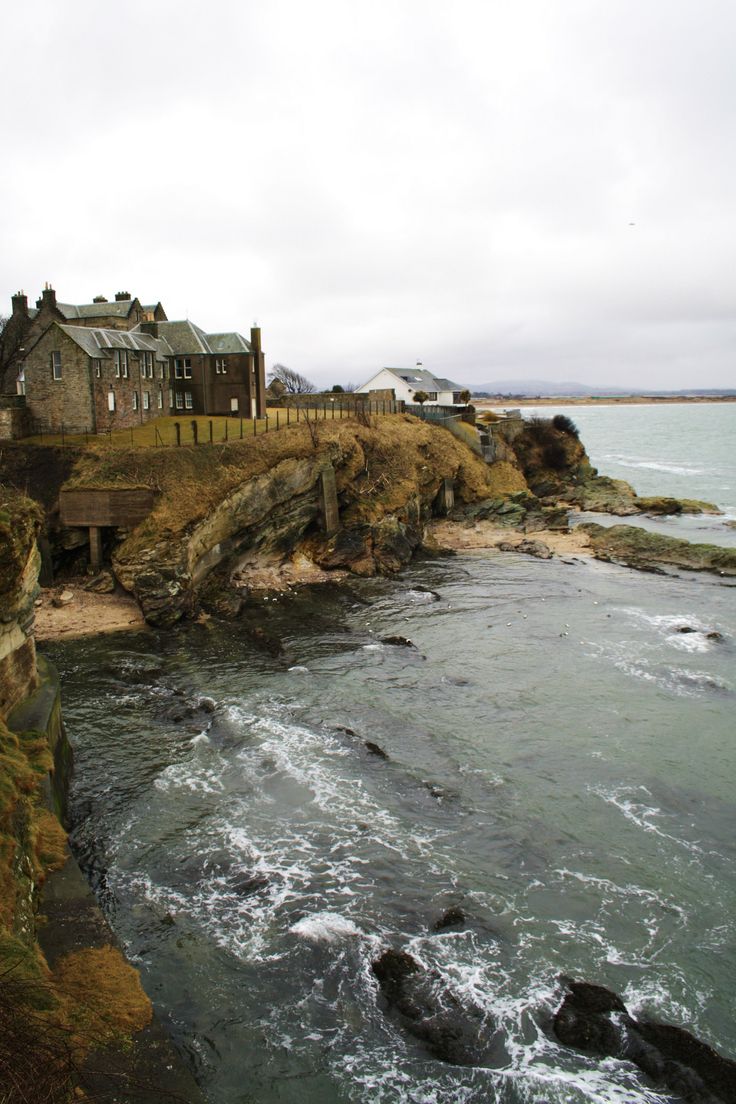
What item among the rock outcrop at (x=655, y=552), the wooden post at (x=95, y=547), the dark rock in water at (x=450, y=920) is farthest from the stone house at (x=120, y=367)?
the dark rock in water at (x=450, y=920)

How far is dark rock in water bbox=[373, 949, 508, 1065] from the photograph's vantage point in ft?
40.0

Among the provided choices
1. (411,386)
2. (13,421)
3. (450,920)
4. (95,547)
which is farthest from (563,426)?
(450,920)

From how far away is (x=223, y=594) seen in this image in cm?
3731

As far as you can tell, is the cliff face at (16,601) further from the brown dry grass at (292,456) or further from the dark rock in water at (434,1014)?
the brown dry grass at (292,456)

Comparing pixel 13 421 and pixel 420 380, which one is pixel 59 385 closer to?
pixel 13 421

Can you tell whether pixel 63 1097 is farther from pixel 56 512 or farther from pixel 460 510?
pixel 460 510

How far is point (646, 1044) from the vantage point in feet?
40.2

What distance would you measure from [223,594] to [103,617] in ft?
19.5

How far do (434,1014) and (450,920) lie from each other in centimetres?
233

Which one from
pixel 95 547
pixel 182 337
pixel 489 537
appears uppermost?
pixel 182 337

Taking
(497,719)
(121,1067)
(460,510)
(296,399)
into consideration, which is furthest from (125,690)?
(296,399)

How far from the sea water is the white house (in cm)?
5944

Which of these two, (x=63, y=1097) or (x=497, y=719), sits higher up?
(x=63, y=1097)

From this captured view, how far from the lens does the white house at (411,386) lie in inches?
3479
